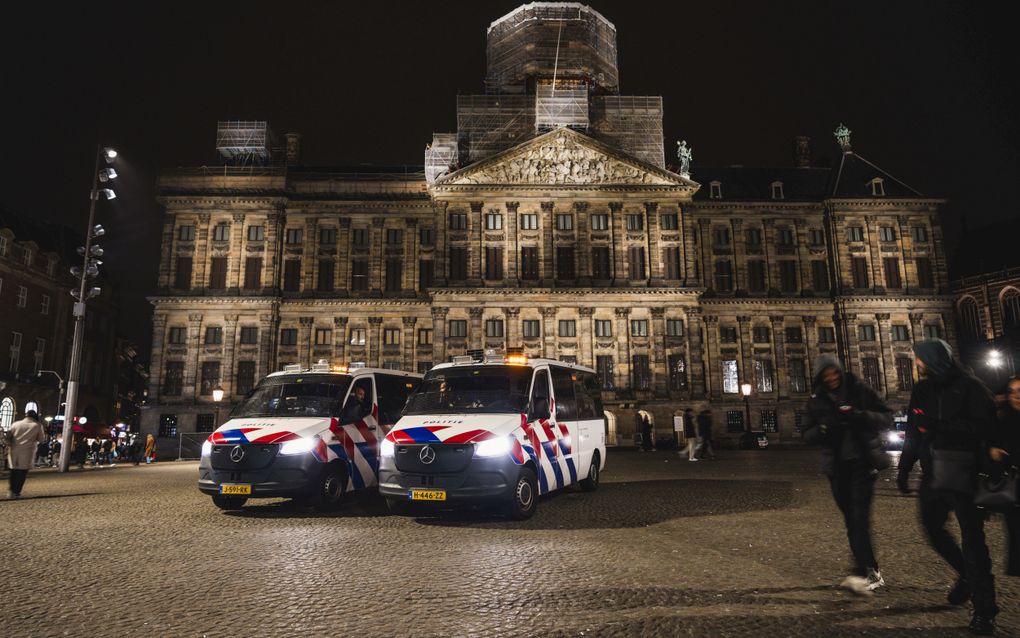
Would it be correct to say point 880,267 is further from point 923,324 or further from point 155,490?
point 155,490

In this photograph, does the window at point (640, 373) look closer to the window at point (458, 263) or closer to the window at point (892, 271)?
the window at point (458, 263)

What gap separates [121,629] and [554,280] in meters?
37.2

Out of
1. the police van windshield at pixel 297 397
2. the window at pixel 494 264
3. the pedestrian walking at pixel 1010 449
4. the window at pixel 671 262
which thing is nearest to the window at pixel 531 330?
the window at pixel 494 264

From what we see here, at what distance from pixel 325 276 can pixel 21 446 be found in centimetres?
3242

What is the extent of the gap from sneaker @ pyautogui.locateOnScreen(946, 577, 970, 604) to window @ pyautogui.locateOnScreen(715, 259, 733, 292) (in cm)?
4195

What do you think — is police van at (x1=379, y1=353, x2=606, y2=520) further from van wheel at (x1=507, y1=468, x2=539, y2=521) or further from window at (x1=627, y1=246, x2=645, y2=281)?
window at (x1=627, y1=246, x2=645, y2=281)

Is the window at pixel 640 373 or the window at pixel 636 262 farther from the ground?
the window at pixel 636 262

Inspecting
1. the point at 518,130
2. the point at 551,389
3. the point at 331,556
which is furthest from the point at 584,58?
the point at 331,556

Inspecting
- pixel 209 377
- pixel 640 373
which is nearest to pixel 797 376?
pixel 640 373

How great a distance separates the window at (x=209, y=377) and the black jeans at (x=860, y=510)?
43.3 m

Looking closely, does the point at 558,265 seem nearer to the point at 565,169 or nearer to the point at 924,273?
the point at 565,169

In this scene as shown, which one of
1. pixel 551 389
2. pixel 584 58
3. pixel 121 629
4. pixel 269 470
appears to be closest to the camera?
pixel 121 629

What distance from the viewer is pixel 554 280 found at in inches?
1612

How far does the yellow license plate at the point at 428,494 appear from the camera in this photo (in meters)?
8.95
